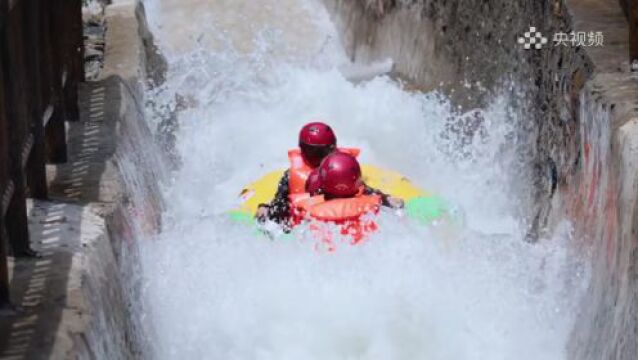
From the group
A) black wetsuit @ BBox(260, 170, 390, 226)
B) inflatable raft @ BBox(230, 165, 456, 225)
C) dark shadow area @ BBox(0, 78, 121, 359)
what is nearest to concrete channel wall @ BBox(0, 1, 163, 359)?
dark shadow area @ BBox(0, 78, 121, 359)

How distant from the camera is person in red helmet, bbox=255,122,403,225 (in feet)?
25.3

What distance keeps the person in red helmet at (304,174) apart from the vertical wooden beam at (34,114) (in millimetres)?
2072

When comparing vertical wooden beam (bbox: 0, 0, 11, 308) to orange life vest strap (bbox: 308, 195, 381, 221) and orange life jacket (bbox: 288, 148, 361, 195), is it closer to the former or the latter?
orange life vest strap (bbox: 308, 195, 381, 221)

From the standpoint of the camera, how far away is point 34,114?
19.3ft

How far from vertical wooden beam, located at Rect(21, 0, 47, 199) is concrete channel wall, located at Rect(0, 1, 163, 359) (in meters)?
0.10

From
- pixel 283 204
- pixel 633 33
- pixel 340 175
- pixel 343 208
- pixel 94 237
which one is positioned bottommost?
pixel 283 204

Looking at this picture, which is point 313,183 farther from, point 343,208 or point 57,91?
point 57,91

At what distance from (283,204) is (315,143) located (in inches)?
25.2

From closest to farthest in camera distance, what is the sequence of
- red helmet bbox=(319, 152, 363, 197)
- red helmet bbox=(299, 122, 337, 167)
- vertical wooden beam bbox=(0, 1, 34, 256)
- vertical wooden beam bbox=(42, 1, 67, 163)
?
vertical wooden beam bbox=(0, 1, 34, 256) < vertical wooden beam bbox=(42, 1, 67, 163) < red helmet bbox=(319, 152, 363, 197) < red helmet bbox=(299, 122, 337, 167)

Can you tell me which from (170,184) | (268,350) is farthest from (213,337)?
(170,184)

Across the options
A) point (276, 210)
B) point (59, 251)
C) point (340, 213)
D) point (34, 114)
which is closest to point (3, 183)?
point (59, 251)

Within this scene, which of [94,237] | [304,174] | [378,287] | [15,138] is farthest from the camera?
[304,174]

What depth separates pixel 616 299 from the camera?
5.46 metres

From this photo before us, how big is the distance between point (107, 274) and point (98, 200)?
0.79 m
